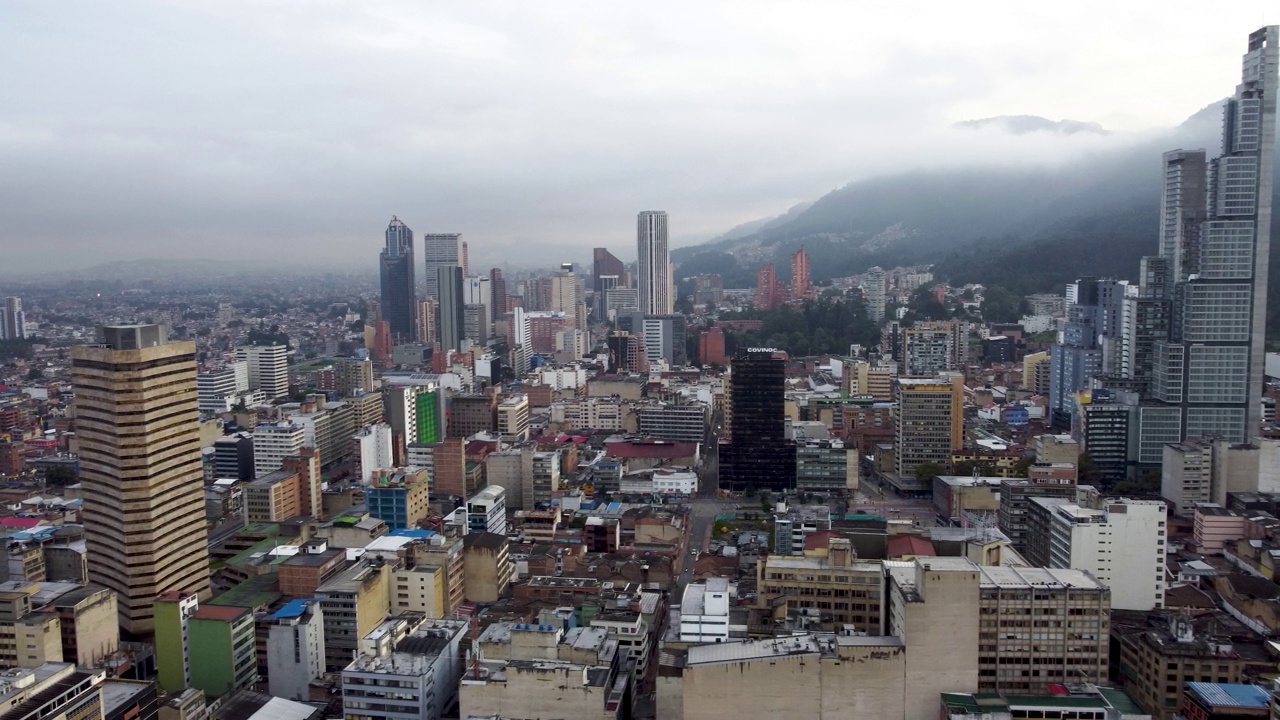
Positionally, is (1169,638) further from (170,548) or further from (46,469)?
(46,469)

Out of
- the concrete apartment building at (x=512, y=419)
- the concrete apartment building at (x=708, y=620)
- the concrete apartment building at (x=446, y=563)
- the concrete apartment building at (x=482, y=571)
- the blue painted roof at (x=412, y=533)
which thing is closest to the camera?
the concrete apartment building at (x=708, y=620)

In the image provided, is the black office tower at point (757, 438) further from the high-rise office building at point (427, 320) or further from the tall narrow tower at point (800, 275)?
the tall narrow tower at point (800, 275)

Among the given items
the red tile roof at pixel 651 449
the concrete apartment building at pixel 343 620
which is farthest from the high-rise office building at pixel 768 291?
the concrete apartment building at pixel 343 620

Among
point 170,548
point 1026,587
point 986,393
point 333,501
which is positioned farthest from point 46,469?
point 986,393

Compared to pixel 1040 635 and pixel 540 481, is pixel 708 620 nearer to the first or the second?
pixel 1040 635

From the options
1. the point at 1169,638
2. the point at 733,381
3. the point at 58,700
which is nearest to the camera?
the point at 58,700

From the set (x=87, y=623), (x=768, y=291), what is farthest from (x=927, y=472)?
(x=768, y=291)
